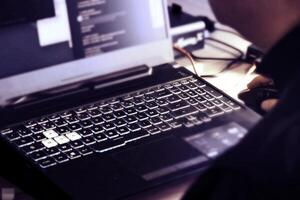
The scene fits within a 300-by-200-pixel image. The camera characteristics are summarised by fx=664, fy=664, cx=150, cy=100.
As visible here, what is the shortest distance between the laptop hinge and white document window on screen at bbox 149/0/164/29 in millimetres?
77

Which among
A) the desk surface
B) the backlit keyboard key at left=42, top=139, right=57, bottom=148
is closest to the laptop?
the backlit keyboard key at left=42, top=139, right=57, bottom=148

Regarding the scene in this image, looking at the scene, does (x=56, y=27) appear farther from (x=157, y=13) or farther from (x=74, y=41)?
(x=157, y=13)

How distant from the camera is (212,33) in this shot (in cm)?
146

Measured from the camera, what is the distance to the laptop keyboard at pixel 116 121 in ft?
3.07

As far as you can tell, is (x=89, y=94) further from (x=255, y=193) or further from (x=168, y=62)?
(x=255, y=193)

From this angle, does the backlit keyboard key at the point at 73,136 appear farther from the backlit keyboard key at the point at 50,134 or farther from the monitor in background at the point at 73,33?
the monitor in background at the point at 73,33

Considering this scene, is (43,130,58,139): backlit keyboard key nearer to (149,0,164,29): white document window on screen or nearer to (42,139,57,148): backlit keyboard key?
(42,139,57,148): backlit keyboard key

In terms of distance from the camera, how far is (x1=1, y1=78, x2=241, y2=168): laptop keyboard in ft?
3.07

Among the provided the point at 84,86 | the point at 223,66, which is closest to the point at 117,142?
the point at 84,86

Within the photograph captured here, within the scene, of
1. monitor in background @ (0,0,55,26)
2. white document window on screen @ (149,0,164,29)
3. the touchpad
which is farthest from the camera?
white document window on screen @ (149,0,164,29)

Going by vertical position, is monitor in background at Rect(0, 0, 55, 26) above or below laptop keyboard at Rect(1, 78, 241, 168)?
above

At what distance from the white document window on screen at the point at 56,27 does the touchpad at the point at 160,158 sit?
9.7 inches

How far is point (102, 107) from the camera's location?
3.43 feet

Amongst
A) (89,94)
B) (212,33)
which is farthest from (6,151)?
(212,33)
